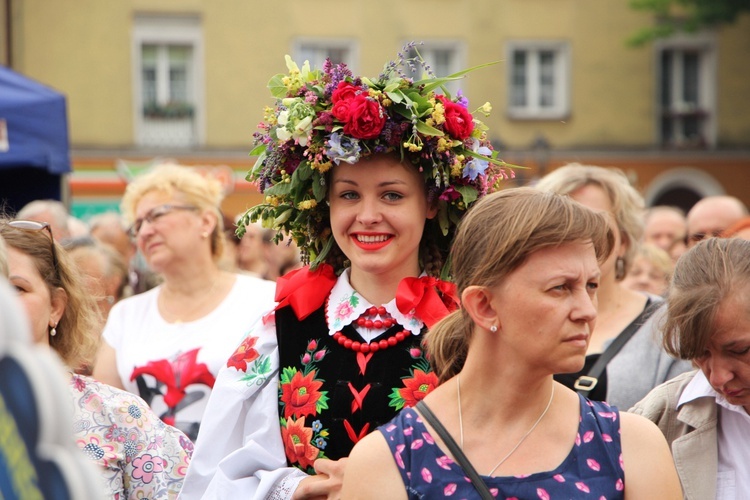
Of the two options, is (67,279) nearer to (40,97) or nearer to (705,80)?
(40,97)

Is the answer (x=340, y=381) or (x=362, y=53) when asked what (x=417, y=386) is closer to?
(x=340, y=381)

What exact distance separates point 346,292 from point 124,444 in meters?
0.83

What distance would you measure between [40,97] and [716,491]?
6.18 meters

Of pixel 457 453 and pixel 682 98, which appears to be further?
pixel 682 98

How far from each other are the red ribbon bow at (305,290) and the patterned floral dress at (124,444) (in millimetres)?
573

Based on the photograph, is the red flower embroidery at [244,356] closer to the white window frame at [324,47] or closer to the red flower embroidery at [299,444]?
the red flower embroidery at [299,444]

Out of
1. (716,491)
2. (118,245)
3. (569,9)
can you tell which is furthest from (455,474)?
(569,9)

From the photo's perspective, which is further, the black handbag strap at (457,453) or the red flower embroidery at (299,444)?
the red flower embroidery at (299,444)

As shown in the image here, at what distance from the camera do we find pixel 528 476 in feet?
8.02

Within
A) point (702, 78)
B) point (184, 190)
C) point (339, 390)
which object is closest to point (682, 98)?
point (702, 78)

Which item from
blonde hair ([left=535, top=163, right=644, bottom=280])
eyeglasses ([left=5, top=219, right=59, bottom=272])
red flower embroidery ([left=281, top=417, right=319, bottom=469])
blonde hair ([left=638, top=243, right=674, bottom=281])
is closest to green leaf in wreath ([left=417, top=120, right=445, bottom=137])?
red flower embroidery ([left=281, top=417, right=319, bottom=469])

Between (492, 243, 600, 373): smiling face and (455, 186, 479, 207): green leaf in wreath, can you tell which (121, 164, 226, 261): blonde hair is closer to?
(455, 186, 479, 207): green leaf in wreath

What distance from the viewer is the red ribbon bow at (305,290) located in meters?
3.38

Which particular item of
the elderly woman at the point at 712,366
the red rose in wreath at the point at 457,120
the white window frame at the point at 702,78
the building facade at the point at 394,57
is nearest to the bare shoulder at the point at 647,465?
the elderly woman at the point at 712,366
